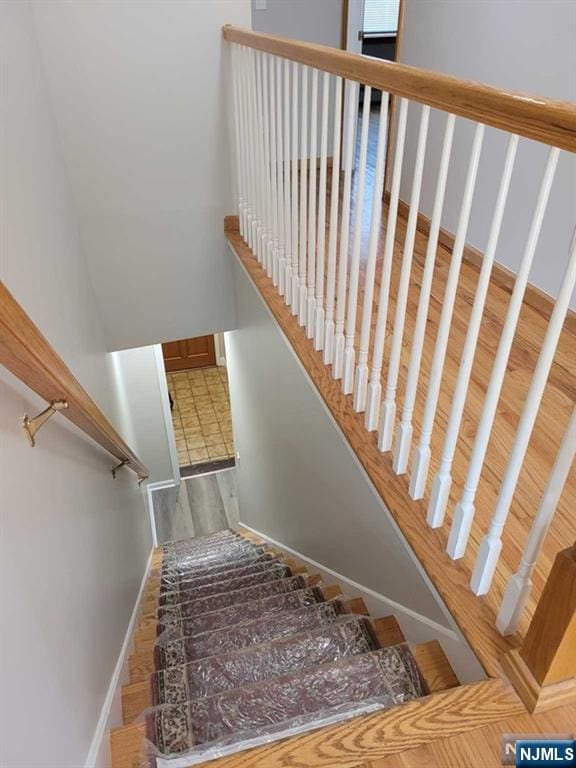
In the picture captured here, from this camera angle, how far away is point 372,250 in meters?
1.55

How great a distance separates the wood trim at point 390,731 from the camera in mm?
1126

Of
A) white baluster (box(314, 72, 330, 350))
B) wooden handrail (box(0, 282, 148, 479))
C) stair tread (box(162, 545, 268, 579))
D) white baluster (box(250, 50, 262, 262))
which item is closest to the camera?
wooden handrail (box(0, 282, 148, 479))

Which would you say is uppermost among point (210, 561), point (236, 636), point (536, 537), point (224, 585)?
point (536, 537)

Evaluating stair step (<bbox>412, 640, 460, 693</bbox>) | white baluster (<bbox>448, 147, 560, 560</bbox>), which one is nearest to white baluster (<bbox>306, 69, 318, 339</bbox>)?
white baluster (<bbox>448, 147, 560, 560</bbox>)

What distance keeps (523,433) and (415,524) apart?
0.54 meters

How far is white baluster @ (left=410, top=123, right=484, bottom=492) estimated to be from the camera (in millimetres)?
1066

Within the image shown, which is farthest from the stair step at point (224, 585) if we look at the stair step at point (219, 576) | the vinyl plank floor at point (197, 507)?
the vinyl plank floor at point (197, 507)

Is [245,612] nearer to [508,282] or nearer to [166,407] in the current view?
[508,282]

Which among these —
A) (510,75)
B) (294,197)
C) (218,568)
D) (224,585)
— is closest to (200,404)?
(218,568)

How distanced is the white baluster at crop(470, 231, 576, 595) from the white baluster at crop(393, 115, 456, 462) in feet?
1.00

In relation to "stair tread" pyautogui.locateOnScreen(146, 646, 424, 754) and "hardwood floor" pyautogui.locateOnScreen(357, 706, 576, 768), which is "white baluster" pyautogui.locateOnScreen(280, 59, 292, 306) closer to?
"stair tread" pyautogui.locateOnScreen(146, 646, 424, 754)

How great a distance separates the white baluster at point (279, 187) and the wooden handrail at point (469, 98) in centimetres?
57

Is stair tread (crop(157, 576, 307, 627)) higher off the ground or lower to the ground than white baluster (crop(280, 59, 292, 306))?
lower

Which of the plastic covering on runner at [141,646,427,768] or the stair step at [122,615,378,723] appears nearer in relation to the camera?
the plastic covering on runner at [141,646,427,768]
